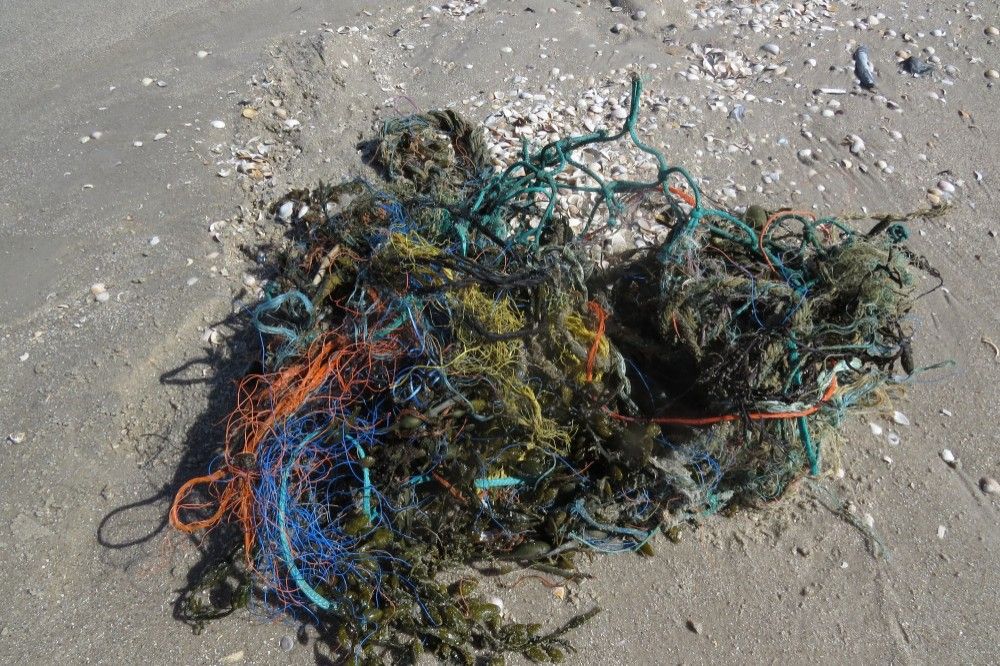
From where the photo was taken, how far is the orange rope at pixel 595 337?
269 cm

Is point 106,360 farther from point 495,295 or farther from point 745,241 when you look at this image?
point 745,241

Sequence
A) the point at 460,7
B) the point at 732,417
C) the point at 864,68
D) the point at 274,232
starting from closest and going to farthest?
the point at 732,417
the point at 274,232
the point at 864,68
the point at 460,7

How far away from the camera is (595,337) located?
275 cm

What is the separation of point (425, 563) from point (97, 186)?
2.68m

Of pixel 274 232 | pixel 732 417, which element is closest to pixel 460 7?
pixel 274 232

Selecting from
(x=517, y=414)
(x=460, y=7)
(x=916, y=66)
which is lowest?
(x=517, y=414)

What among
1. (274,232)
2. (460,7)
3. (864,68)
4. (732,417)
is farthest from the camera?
(460,7)

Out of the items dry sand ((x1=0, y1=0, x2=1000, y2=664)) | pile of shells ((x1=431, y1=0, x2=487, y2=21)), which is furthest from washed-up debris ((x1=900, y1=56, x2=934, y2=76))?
pile of shells ((x1=431, y1=0, x2=487, y2=21))

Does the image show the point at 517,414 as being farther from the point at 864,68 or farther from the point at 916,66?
the point at 916,66

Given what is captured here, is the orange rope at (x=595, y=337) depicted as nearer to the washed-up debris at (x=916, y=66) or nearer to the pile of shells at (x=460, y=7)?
the pile of shells at (x=460, y=7)

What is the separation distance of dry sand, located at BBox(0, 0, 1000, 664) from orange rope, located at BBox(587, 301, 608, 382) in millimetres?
781

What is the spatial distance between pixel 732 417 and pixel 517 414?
789 millimetres

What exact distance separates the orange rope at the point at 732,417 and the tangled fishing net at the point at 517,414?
1 centimetres

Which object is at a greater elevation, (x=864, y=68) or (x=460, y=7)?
(x=460, y=7)
